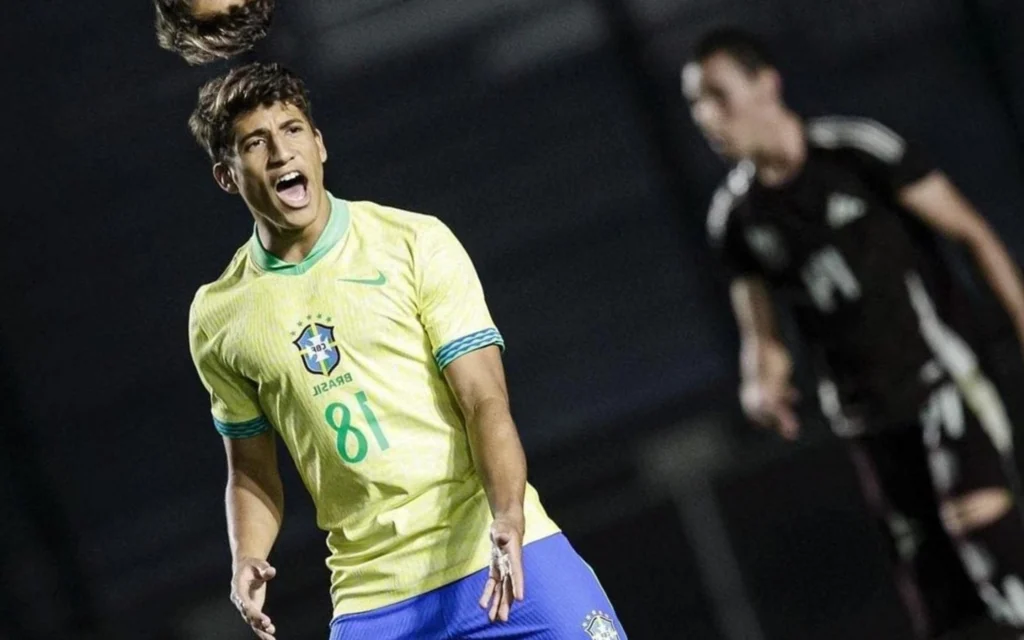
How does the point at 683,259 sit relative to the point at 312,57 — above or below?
below

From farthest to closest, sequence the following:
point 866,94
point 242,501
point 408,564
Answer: point 866,94 < point 242,501 < point 408,564

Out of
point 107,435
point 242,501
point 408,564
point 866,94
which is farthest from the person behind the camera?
point 107,435

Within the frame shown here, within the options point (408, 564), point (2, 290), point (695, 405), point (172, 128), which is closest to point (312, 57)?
point (172, 128)

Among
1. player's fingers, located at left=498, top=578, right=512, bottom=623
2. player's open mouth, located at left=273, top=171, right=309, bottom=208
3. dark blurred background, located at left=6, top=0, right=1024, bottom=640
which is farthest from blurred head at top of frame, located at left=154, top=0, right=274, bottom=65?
player's fingers, located at left=498, top=578, right=512, bottom=623

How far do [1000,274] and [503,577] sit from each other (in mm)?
1353

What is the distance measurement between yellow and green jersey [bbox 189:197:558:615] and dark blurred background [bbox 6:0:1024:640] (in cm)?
72

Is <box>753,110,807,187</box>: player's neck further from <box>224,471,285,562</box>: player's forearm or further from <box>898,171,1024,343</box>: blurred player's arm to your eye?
<box>224,471,285,562</box>: player's forearm

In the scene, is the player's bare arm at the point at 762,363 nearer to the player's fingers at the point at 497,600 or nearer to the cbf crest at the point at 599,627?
the cbf crest at the point at 599,627

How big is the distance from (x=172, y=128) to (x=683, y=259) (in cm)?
103

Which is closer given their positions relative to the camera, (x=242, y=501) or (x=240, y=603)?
(x=240, y=603)

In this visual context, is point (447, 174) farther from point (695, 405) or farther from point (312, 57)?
point (695, 405)

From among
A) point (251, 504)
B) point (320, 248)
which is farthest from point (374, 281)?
point (251, 504)

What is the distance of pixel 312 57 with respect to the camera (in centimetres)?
303

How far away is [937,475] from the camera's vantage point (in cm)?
280
